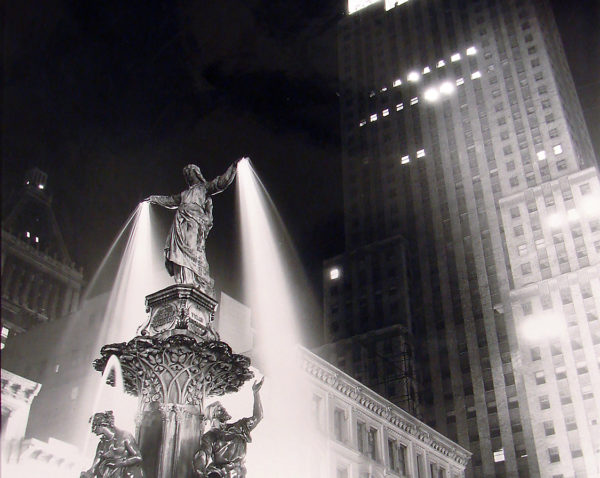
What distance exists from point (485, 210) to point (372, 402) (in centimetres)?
5458

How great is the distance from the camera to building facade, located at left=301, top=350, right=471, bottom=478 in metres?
47.1

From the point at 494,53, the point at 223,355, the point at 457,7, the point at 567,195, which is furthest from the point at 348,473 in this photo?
the point at 457,7

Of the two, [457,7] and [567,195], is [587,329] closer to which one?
[567,195]

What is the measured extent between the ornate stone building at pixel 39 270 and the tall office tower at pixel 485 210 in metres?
46.8

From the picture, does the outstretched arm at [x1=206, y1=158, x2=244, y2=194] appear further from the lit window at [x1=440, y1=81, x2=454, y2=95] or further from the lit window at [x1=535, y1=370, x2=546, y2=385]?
the lit window at [x1=440, y1=81, x2=454, y2=95]

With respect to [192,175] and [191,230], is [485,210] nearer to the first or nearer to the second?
[192,175]

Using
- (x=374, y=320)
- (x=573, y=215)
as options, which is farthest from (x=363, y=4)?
(x=374, y=320)

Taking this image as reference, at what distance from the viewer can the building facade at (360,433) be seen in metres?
47.1

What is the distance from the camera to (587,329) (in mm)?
79375

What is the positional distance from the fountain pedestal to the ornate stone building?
7.25 m

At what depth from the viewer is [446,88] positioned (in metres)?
113

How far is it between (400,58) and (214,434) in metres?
113

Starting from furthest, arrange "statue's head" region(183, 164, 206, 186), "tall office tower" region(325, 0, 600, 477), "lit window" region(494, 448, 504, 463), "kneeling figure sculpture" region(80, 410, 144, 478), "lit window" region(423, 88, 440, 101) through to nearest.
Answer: "lit window" region(423, 88, 440, 101) < "lit window" region(494, 448, 504, 463) < "tall office tower" region(325, 0, 600, 477) < "statue's head" region(183, 164, 206, 186) < "kneeling figure sculpture" region(80, 410, 144, 478)

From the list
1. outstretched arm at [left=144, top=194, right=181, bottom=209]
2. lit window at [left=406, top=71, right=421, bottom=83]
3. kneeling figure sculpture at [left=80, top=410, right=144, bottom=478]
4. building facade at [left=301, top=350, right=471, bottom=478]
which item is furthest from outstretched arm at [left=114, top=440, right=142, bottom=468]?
lit window at [left=406, top=71, right=421, bottom=83]
